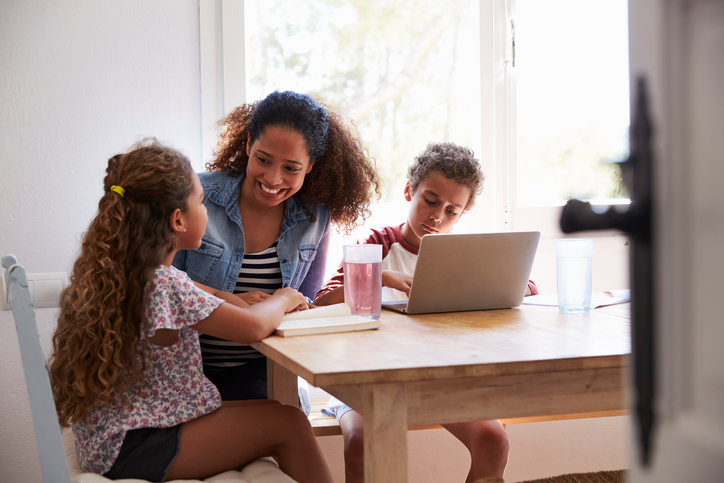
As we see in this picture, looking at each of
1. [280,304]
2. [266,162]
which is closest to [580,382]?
[280,304]

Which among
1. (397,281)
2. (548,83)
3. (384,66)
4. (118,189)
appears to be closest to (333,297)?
(397,281)

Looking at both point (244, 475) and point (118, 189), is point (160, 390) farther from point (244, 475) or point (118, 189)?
point (118, 189)

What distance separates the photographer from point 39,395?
0.81 meters

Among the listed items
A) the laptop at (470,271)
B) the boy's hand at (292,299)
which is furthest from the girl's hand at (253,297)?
the laptop at (470,271)

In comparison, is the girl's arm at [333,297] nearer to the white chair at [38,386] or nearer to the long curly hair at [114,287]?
the long curly hair at [114,287]

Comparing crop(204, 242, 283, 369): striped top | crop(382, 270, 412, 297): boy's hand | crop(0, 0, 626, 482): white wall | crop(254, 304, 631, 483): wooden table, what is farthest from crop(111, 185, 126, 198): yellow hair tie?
crop(0, 0, 626, 482): white wall

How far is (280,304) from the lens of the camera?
43.2 inches

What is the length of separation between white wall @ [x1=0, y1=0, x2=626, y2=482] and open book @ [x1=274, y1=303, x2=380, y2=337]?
2.87ft

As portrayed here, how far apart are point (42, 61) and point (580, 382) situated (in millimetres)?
1585

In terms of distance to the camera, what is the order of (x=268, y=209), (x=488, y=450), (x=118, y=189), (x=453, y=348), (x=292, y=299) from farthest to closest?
(x=268, y=209)
(x=488, y=450)
(x=292, y=299)
(x=118, y=189)
(x=453, y=348)

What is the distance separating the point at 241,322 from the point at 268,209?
643 mm

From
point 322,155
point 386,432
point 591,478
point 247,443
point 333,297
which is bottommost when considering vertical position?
point 591,478

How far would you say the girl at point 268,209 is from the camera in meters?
1.46

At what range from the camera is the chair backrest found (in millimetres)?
806
